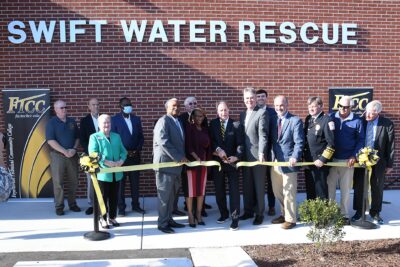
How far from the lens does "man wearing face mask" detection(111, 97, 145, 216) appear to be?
6.94m

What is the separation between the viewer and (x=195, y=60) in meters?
8.16

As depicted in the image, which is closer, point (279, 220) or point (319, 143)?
point (319, 143)

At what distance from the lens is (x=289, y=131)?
620 centimetres

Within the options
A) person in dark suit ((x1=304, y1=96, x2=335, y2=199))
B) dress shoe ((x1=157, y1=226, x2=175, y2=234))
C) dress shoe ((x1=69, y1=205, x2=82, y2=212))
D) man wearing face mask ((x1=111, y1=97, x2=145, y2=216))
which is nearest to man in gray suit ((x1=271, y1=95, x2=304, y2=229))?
person in dark suit ((x1=304, y1=96, x2=335, y2=199))

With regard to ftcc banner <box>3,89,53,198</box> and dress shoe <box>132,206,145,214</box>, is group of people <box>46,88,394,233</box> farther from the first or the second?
ftcc banner <box>3,89,53,198</box>

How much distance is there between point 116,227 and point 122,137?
58.8 inches

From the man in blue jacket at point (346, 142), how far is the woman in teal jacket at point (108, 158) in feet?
10.7

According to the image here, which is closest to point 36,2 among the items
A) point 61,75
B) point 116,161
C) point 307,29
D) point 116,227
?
point 61,75

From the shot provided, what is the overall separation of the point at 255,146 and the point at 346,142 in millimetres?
1383

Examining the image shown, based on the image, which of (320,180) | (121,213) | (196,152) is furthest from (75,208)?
(320,180)

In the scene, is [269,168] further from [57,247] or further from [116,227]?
[57,247]

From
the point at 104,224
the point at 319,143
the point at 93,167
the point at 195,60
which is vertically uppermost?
the point at 195,60

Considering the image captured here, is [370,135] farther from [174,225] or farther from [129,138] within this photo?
[129,138]

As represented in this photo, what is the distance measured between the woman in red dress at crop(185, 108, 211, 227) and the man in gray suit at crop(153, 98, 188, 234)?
0.19m
